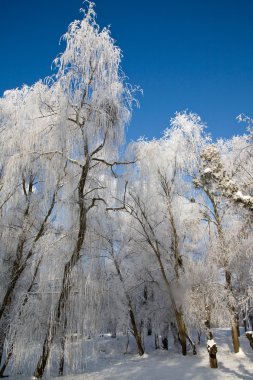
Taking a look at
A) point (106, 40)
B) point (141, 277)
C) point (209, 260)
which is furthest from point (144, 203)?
point (106, 40)

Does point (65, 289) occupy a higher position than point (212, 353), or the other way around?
point (65, 289)

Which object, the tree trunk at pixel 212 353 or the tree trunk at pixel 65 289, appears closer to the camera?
the tree trunk at pixel 65 289

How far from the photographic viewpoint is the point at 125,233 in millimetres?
17484

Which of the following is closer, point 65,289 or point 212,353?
point 65,289

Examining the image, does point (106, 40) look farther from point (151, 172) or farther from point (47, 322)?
point (47, 322)

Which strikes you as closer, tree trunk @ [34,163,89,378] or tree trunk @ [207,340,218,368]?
tree trunk @ [34,163,89,378]

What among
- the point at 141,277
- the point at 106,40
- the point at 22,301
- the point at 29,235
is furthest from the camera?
the point at 141,277

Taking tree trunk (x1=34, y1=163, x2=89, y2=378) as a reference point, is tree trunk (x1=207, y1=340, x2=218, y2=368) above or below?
below

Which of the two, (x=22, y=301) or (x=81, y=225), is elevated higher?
(x=81, y=225)

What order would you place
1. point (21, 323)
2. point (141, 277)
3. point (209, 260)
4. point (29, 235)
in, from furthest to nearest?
point (141, 277) → point (209, 260) → point (29, 235) → point (21, 323)

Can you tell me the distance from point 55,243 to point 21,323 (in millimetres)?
1839

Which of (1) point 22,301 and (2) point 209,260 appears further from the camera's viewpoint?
(2) point 209,260

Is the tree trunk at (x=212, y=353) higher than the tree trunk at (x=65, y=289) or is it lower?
lower

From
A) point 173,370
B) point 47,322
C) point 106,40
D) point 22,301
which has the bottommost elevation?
point 173,370
